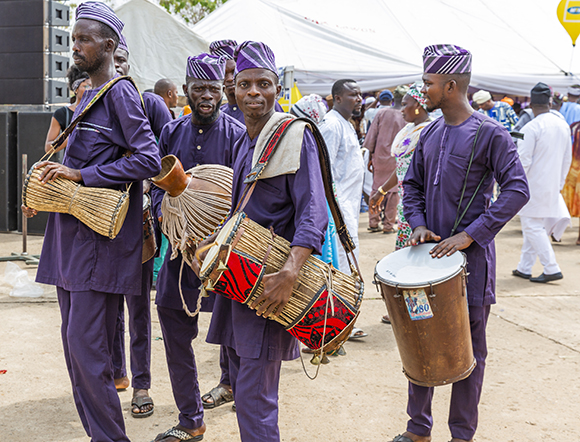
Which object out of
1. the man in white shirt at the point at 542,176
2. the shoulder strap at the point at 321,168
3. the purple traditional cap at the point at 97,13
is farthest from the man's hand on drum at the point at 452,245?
the man in white shirt at the point at 542,176

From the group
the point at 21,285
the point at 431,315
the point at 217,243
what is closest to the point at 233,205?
the point at 217,243

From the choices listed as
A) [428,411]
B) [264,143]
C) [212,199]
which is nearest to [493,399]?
[428,411]

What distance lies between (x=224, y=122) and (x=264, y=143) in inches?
52.0

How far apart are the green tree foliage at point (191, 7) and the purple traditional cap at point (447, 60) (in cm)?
2941

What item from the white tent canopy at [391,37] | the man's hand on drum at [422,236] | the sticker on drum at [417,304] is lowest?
the sticker on drum at [417,304]

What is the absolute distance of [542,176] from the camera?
861cm

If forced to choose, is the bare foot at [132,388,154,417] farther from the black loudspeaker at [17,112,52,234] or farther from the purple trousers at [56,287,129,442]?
the black loudspeaker at [17,112,52,234]

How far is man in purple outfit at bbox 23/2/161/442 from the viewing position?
319cm

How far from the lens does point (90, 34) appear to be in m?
3.24

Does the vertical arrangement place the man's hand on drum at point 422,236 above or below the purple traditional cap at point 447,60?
below

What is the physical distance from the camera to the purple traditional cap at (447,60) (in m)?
3.54

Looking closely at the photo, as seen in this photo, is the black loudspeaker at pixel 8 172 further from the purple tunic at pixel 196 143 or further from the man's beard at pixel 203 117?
the man's beard at pixel 203 117

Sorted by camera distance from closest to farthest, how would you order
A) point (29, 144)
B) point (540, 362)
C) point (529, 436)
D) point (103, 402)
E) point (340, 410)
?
point (103, 402)
point (529, 436)
point (340, 410)
point (540, 362)
point (29, 144)

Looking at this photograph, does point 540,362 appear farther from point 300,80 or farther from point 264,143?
point 300,80
